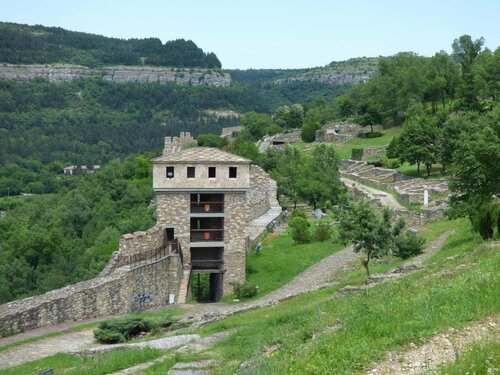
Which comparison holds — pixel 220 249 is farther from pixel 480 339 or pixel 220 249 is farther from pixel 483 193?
pixel 480 339

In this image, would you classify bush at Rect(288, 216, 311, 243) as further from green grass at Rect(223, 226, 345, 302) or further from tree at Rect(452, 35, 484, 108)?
tree at Rect(452, 35, 484, 108)

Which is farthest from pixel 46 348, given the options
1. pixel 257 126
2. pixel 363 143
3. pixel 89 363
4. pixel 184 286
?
pixel 257 126

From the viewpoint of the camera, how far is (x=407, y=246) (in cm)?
2377

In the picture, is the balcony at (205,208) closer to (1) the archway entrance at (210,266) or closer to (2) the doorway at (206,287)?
(1) the archway entrance at (210,266)

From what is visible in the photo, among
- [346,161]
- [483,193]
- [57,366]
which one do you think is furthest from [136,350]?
[346,161]

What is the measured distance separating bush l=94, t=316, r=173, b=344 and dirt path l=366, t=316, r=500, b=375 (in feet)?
29.4

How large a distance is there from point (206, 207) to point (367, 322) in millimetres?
16402

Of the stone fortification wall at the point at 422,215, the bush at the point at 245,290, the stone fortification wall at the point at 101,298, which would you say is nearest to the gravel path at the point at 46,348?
the stone fortification wall at the point at 101,298

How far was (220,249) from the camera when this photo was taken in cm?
2775

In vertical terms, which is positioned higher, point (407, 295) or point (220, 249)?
point (407, 295)

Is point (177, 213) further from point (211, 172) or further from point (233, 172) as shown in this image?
point (233, 172)

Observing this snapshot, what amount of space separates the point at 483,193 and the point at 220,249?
31.5 feet

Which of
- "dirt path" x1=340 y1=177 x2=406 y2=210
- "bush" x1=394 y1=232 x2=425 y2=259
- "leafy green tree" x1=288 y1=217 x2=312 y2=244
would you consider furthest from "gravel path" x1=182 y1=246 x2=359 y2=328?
"dirt path" x1=340 y1=177 x2=406 y2=210

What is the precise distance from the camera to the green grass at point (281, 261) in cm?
2697
